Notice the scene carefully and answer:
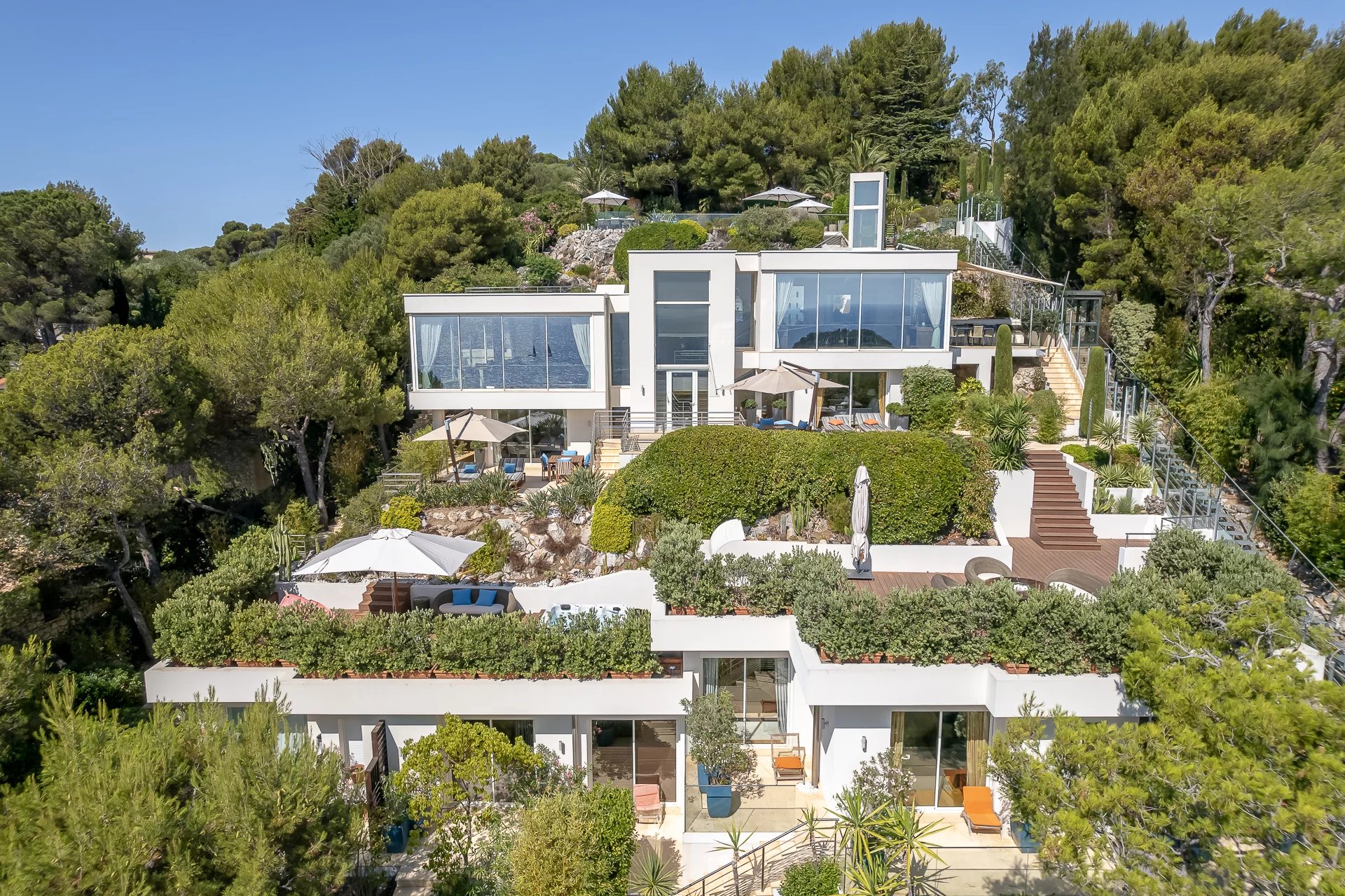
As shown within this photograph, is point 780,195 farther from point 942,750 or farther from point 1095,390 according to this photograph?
point 942,750

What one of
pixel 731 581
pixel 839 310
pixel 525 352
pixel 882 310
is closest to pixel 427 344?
pixel 525 352

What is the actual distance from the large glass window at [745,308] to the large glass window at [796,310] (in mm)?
1416

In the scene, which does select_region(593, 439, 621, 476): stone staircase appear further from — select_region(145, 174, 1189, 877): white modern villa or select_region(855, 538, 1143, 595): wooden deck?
select_region(855, 538, 1143, 595): wooden deck

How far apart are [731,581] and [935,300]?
1518cm

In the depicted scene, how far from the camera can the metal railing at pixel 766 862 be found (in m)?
11.6

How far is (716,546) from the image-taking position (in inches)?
691

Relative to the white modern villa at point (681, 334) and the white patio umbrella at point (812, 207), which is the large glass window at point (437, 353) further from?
the white patio umbrella at point (812, 207)

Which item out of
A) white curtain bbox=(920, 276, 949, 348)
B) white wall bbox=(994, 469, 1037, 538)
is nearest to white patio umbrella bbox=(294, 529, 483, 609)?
white wall bbox=(994, 469, 1037, 538)

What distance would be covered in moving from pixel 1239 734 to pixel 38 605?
2175cm

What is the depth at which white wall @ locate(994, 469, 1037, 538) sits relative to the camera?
1962cm

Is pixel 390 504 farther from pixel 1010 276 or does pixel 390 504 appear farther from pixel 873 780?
pixel 1010 276

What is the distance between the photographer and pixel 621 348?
25781mm

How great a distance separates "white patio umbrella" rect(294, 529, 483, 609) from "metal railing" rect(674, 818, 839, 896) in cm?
695

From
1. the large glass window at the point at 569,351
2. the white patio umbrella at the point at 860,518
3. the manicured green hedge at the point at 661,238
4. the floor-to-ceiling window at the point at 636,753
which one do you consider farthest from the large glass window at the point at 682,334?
the floor-to-ceiling window at the point at 636,753
